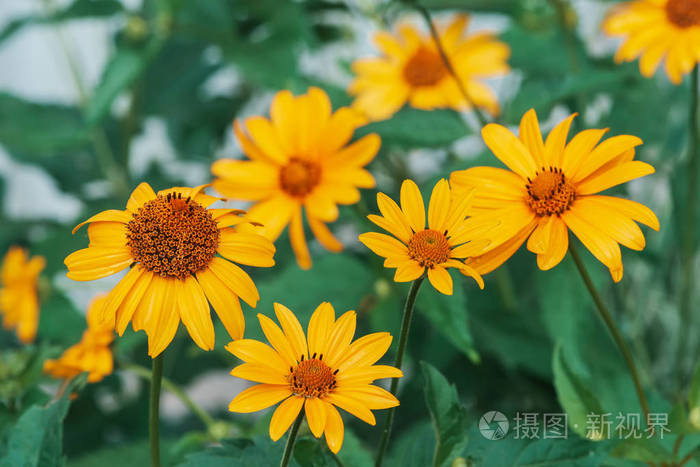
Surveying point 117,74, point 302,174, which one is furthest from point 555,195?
point 117,74

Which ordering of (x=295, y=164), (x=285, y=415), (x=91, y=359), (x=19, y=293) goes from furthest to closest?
1. (x=19, y=293)
2. (x=295, y=164)
3. (x=91, y=359)
4. (x=285, y=415)

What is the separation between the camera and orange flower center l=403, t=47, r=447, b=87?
2.21 feet

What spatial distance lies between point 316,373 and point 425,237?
7 cm

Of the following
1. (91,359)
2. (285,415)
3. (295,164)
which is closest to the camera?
(285,415)

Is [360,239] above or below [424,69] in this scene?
below

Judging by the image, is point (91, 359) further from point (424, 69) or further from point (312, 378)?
point (424, 69)

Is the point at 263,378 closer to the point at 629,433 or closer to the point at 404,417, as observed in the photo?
the point at 629,433

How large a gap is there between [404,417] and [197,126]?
46cm

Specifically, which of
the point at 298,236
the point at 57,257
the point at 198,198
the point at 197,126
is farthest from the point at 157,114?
the point at 198,198

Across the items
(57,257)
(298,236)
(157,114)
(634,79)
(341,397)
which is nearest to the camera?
(341,397)

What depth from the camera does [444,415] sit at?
1.01ft

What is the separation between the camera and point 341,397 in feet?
0.85

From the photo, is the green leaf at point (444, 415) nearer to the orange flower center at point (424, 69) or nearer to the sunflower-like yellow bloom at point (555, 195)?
the sunflower-like yellow bloom at point (555, 195)

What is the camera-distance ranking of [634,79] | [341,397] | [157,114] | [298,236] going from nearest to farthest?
1. [341,397]
2. [298,236]
3. [634,79]
4. [157,114]
